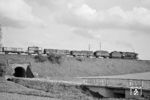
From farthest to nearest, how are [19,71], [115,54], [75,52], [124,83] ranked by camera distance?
[115,54]
[75,52]
[19,71]
[124,83]

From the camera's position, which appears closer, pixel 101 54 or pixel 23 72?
pixel 23 72

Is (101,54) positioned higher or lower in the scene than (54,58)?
higher

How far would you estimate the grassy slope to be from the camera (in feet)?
203

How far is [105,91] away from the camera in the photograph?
33406mm

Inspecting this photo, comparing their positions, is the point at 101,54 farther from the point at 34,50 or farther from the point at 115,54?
the point at 34,50

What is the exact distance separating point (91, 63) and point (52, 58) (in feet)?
46.2

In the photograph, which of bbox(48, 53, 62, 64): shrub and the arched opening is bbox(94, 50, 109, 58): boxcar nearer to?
bbox(48, 53, 62, 64): shrub

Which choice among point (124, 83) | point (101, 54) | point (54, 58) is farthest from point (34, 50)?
point (124, 83)

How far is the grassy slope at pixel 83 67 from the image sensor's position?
6200 cm

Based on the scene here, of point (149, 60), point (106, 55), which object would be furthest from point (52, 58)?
point (149, 60)

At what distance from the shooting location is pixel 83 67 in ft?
238

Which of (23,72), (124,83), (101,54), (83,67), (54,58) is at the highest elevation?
(101,54)

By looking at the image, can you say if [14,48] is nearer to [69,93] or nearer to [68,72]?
[68,72]

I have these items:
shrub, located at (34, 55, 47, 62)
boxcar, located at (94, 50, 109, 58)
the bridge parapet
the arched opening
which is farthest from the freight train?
the bridge parapet
